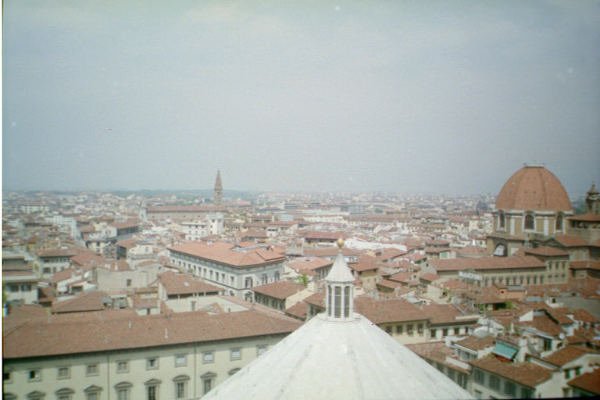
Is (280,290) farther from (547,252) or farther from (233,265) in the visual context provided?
(547,252)

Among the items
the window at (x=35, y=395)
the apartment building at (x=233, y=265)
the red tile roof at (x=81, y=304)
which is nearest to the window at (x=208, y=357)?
the window at (x=35, y=395)

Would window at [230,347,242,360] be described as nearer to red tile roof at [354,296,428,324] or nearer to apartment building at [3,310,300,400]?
apartment building at [3,310,300,400]

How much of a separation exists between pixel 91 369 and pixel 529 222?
42.6 feet

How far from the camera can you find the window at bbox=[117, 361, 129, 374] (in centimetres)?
584

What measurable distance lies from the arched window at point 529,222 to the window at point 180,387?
12.1 m

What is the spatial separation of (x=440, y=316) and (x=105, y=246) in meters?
12.1

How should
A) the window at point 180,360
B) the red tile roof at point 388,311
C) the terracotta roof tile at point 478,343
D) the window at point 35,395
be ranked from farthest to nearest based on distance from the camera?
the red tile roof at point 388,311, the window at point 180,360, the terracotta roof tile at point 478,343, the window at point 35,395

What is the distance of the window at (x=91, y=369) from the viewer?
571 cm

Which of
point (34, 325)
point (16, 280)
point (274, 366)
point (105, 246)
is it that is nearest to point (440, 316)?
point (274, 366)

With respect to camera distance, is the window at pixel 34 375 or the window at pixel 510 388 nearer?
the window at pixel 510 388

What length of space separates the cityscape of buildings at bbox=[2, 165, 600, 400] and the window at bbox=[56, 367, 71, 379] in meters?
0.01

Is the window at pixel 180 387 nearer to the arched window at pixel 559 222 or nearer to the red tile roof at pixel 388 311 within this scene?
the red tile roof at pixel 388 311

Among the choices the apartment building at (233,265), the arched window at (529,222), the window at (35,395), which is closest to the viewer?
the window at (35,395)

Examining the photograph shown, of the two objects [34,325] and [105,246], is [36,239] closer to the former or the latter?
[34,325]
